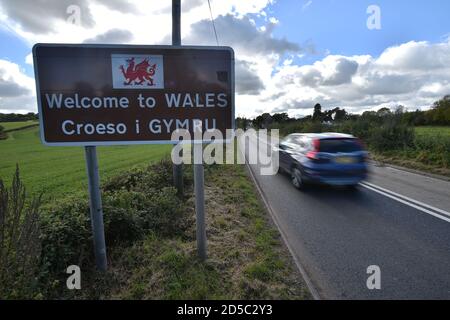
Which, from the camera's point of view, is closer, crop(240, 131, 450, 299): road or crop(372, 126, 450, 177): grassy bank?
crop(240, 131, 450, 299): road

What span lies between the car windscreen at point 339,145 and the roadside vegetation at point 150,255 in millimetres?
3054

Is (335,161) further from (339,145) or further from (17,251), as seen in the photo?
(17,251)

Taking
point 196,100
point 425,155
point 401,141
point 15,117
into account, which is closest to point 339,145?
point 196,100

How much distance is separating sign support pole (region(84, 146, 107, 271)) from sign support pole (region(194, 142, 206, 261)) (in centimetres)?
117

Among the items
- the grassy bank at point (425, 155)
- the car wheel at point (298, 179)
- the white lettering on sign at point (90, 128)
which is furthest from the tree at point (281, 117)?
the white lettering on sign at point (90, 128)

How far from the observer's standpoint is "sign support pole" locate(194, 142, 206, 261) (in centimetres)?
310

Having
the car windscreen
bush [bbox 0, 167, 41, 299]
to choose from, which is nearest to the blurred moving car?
the car windscreen

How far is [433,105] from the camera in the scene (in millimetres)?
69875

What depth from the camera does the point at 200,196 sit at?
3271 mm

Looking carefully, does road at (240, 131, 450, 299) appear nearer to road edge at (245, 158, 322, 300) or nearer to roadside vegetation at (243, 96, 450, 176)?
road edge at (245, 158, 322, 300)

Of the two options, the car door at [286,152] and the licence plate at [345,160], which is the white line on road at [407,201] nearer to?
the licence plate at [345,160]
